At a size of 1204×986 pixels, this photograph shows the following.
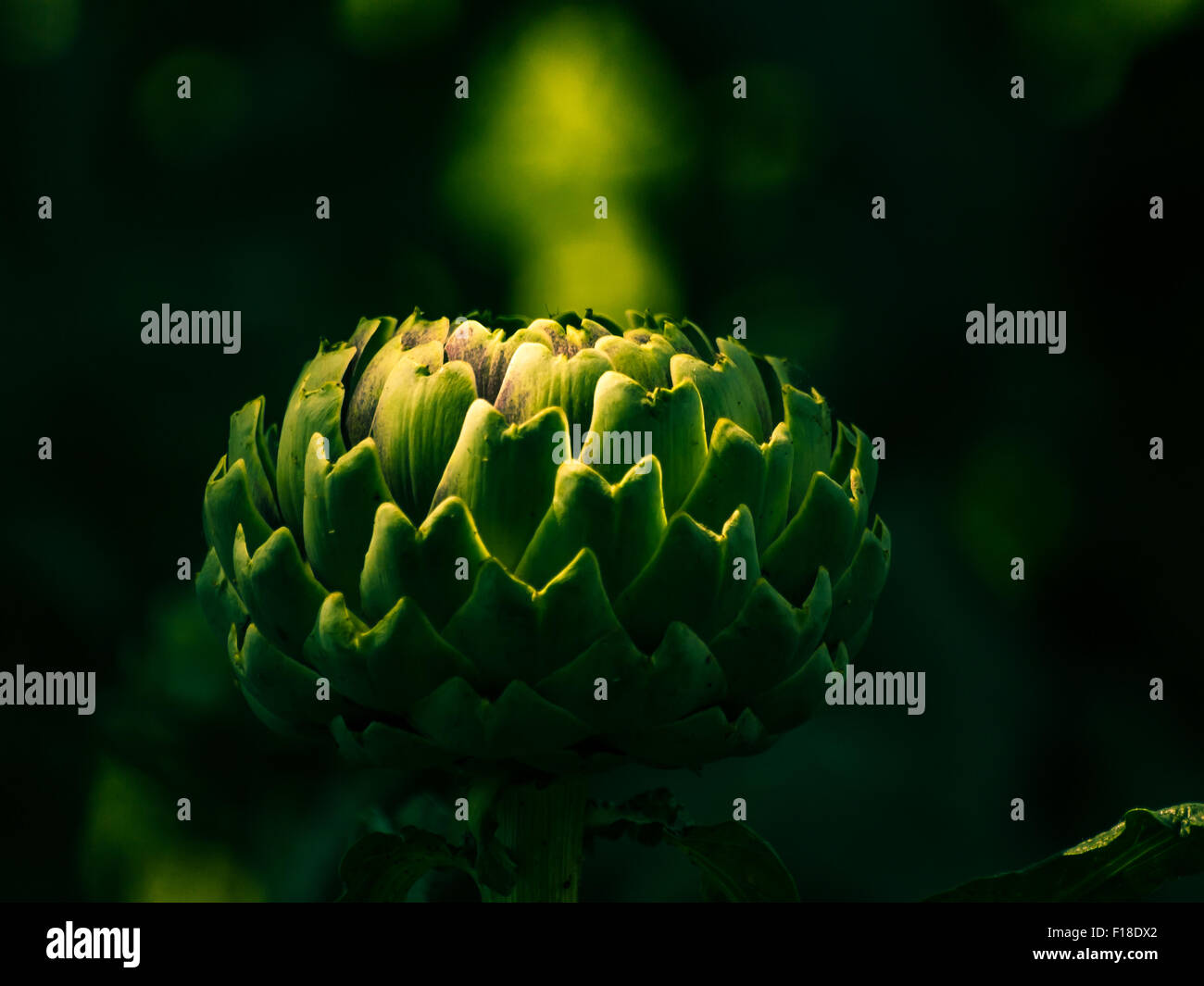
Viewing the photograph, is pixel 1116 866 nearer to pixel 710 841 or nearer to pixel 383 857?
pixel 710 841

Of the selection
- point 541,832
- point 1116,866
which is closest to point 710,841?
point 541,832

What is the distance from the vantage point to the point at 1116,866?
79 centimetres

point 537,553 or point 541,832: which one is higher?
point 537,553

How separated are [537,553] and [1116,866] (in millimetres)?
433

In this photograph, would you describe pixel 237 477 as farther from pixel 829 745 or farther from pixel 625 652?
pixel 829 745

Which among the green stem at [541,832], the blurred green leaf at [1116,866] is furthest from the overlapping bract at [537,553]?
the blurred green leaf at [1116,866]

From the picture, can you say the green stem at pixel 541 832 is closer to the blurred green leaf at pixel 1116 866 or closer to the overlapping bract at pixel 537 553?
the overlapping bract at pixel 537 553

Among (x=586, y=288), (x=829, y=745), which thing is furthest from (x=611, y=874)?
(x=586, y=288)

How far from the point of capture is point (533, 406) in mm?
640

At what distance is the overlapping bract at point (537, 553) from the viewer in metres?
0.61

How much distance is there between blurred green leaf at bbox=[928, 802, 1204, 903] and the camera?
2.54 feet

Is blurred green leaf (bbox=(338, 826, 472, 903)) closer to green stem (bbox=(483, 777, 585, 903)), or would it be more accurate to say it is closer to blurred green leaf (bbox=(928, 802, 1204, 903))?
green stem (bbox=(483, 777, 585, 903))

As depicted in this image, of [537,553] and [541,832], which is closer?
[537,553]

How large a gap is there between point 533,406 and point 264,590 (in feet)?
0.54
